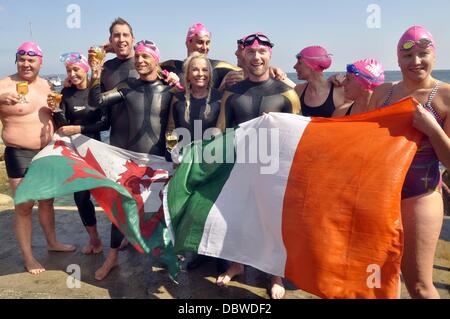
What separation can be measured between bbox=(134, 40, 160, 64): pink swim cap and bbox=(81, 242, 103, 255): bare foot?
10.4ft

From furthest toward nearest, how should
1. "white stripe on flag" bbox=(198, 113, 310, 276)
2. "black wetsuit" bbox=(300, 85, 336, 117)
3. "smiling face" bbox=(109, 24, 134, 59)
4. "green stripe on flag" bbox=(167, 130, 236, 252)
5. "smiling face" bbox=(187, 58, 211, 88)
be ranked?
"smiling face" bbox=(109, 24, 134, 59)
"black wetsuit" bbox=(300, 85, 336, 117)
"smiling face" bbox=(187, 58, 211, 88)
"green stripe on flag" bbox=(167, 130, 236, 252)
"white stripe on flag" bbox=(198, 113, 310, 276)

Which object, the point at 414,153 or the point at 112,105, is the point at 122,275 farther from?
the point at 414,153

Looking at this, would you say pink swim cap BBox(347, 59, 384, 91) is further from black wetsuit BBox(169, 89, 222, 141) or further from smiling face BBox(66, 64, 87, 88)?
smiling face BBox(66, 64, 87, 88)

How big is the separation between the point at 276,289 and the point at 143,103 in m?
3.14

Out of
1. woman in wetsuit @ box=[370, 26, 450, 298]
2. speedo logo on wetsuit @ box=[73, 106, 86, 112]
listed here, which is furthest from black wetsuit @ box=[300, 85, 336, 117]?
speedo logo on wetsuit @ box=[73, 106, 86, 112]

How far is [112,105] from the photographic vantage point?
512cm

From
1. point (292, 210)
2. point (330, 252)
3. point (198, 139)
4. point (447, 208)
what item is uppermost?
point (198, 139)

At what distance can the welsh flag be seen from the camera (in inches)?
169

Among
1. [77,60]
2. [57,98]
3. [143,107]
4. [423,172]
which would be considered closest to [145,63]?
[143,107]

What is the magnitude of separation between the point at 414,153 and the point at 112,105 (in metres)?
4.00

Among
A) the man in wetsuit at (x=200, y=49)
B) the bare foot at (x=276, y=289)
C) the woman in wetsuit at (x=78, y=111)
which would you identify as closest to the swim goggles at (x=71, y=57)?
the woman in wetsuit at (x=78, y=111)

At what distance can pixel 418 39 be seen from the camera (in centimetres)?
315
